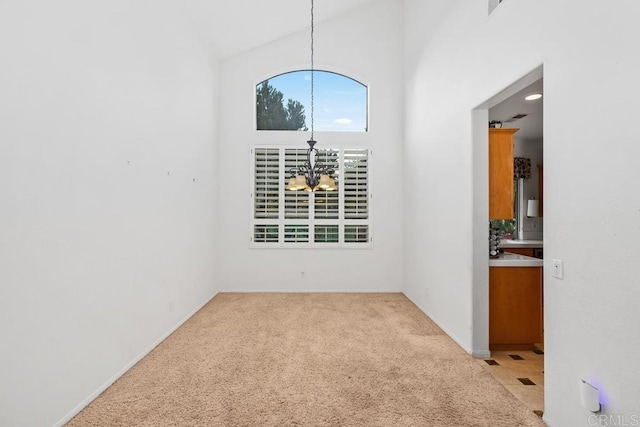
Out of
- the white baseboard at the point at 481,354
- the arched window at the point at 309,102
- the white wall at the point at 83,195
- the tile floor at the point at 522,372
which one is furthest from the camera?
the arched window at the point at 309,102

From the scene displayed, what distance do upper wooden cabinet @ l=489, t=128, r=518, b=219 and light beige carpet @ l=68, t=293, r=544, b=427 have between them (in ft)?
4.95

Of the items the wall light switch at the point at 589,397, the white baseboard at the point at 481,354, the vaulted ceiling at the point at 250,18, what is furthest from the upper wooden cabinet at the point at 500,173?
the vaulted ceiling at the point at 250,18

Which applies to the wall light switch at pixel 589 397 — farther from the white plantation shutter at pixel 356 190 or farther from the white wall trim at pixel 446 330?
the white plantation shutter at pixel 356 190

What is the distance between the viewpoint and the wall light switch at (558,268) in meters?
2.08

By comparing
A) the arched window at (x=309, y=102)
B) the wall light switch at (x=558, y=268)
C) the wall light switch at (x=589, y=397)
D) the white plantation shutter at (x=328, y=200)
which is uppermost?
the arched window at (x=309, y=102)

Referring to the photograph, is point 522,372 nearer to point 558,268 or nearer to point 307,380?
point 558,268

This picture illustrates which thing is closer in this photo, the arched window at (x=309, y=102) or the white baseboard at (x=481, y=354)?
the white baseboard at (x=481, y=354)

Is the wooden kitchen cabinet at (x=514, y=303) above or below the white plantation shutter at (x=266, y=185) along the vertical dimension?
below

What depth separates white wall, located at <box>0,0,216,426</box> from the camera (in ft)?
6.21

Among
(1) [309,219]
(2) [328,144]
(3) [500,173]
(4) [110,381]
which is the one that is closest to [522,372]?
(3) [500,173]

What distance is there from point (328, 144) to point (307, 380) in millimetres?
4207

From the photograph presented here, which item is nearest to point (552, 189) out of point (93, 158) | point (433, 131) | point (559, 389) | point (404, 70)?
point (559, 389)

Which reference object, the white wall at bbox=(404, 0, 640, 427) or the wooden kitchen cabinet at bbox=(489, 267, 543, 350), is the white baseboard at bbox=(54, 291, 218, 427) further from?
the wooden kitchen cabinet at bbox=(489, 267, 543, 350)

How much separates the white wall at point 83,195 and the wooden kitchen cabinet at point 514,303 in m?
3.50
